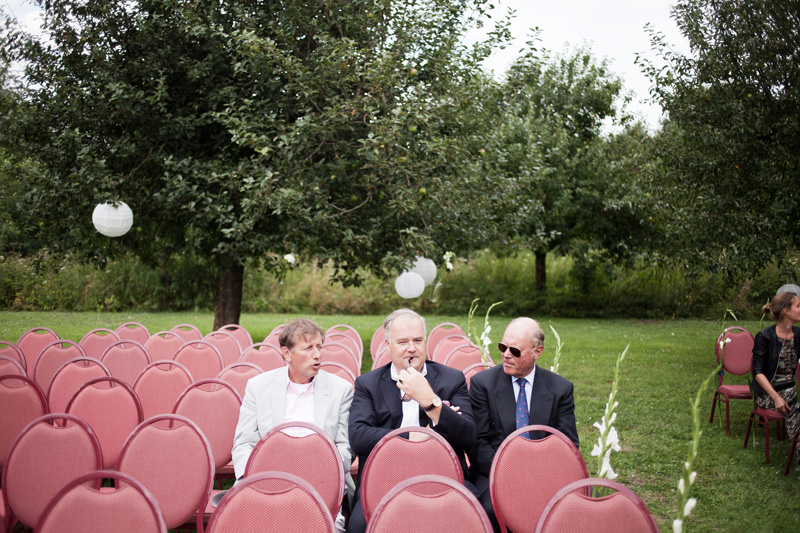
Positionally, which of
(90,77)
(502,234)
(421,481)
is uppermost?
(90,77)

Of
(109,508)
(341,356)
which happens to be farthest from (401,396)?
(341,356)

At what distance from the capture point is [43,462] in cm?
294

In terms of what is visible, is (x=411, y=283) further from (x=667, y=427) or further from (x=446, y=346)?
(x=667, y=427)

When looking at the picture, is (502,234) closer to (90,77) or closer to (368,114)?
(368,114)

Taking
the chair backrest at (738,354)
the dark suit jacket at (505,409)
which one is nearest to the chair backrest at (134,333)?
the dark suit jacket at (505,409)

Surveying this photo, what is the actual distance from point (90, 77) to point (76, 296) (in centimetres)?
969

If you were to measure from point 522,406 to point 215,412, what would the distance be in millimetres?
1940

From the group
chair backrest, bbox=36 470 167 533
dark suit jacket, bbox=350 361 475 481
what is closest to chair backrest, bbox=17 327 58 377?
dark suit jacket, bbox=350 361 475 481

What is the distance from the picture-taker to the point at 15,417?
3773mm

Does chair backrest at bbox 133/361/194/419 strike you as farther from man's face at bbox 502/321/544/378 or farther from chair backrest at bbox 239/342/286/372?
man's face at bbox 502/321/544/378

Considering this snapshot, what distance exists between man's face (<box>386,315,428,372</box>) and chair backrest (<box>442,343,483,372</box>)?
6.97ft

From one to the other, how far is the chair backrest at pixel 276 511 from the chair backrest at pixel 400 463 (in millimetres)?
665

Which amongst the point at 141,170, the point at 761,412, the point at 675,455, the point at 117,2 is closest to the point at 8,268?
the point at 141,170

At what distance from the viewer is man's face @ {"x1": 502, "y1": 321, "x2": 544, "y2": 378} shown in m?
3.42
